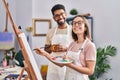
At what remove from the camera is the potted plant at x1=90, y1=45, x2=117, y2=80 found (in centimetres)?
298

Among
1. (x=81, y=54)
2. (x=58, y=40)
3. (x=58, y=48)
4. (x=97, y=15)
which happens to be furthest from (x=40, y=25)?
(x=81, y=54)

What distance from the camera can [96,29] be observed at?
3.34 m

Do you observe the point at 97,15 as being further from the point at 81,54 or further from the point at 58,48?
the point at 81,54

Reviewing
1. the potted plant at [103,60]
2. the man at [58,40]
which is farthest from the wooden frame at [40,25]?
the man at [58,40]

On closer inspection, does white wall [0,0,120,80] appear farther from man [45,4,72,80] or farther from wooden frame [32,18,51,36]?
man [45,4,72,80]

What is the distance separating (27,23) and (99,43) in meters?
1.28

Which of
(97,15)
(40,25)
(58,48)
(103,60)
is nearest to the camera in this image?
(58,48)

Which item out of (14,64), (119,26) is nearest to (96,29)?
(119,26)

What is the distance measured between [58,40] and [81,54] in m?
0.80

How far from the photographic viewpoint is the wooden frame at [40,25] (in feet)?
12.1

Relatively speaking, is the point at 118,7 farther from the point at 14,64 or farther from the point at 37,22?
the point at 14,64

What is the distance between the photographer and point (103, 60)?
3.10 m

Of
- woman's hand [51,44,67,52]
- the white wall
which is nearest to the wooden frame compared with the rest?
the white wall

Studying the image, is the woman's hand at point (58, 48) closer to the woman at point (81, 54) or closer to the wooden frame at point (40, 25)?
the woman at point (81, 54)
